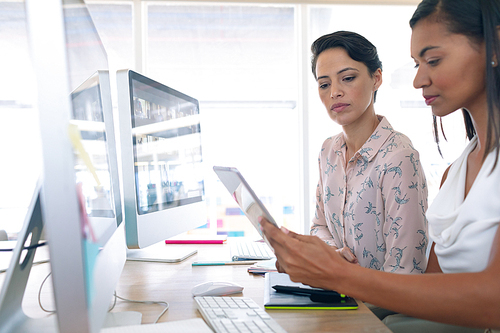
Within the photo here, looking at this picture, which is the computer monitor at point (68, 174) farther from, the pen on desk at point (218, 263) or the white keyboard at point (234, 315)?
the pen on desk at point (218, 263)

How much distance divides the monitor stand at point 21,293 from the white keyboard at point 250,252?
58cm

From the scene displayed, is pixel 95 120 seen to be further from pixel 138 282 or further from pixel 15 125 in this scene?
pixel 15 125

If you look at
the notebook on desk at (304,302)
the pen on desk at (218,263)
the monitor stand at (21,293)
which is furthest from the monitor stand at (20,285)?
the pen on desk at (218,263)

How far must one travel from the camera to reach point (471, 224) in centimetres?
85

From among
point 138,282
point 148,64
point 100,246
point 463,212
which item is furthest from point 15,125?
point 463,212

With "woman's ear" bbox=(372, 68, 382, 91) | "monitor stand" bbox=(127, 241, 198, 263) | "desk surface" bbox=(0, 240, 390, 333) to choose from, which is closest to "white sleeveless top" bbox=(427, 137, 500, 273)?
"desk surface" bbox=(0, 240, 390, 333)

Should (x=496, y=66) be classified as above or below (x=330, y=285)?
above

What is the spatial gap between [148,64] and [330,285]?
273cm

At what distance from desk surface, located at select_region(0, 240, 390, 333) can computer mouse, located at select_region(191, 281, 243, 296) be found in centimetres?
2

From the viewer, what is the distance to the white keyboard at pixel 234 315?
67 cm

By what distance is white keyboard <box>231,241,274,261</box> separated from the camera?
130cm

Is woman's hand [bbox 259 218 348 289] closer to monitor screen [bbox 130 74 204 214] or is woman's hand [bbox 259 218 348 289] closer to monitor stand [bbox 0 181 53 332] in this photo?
monitor stand [bbox 0 181 53 332]

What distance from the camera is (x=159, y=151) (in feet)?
4.48

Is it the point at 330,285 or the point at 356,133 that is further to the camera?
the point at 356,133
